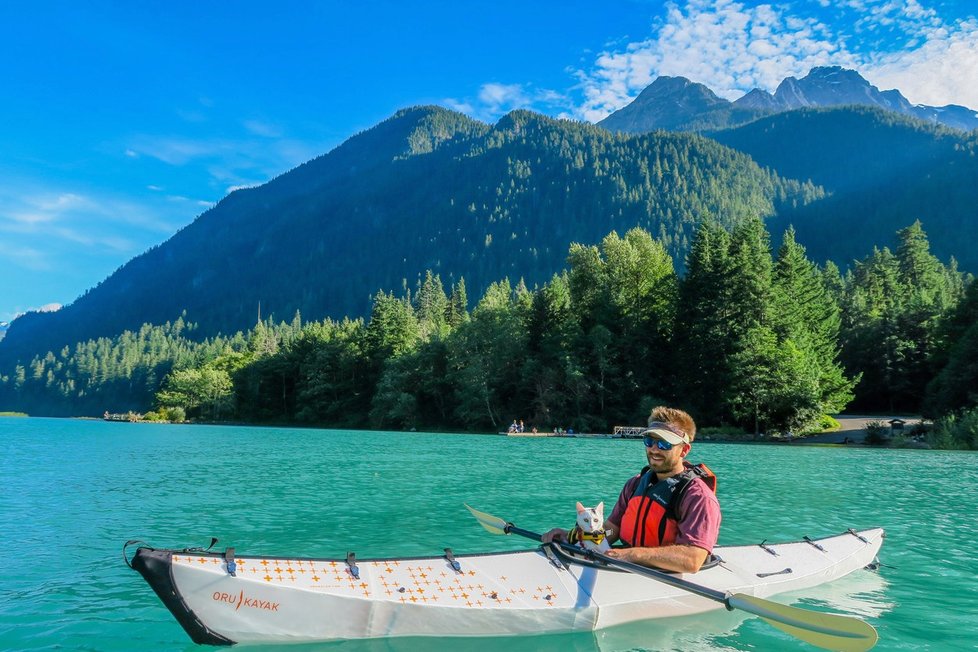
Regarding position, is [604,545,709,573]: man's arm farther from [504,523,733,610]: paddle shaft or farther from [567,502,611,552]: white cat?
[567,502,611,552]: white cat

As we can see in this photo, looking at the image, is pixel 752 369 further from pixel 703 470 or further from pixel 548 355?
pixel 703 470

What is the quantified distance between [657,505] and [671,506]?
0.17m

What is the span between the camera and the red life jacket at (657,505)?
258 inches

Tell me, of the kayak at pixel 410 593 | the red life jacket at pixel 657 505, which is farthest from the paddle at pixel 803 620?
the kayak at pixel 410 593

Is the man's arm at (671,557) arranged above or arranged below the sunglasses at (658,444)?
below

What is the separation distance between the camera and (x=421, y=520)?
14289 millimetres

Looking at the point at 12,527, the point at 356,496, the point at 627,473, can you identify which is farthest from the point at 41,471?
the point at 627,473

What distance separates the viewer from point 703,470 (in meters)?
6.74

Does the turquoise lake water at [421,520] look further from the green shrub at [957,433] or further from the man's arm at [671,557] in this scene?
the green shrub at [957,433]

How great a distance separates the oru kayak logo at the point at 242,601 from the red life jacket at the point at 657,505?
4047 mm

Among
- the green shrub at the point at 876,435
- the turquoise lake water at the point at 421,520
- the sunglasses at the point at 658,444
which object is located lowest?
the turquoise lake water at the point at 421,520

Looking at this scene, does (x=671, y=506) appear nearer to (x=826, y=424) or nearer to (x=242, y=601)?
(x=242, y=601)

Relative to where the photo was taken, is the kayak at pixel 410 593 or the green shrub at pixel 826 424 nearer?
the kayak at pixel 410 593

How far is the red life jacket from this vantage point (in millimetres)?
6559
